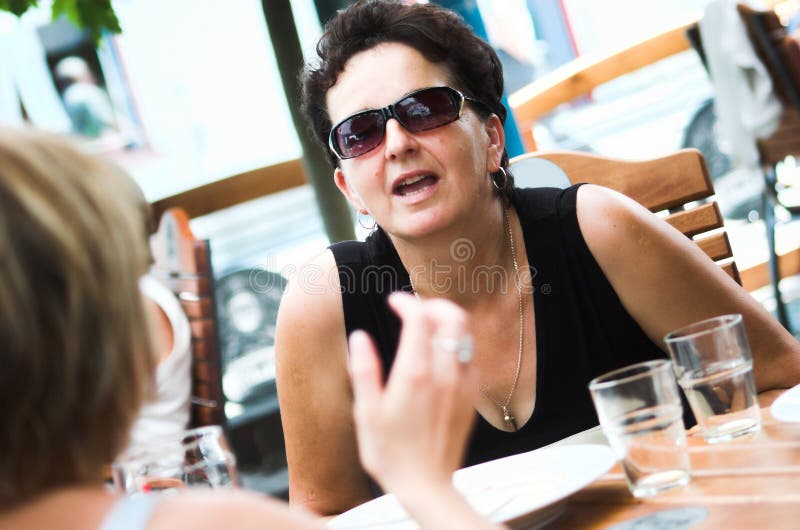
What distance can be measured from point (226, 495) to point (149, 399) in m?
0.15

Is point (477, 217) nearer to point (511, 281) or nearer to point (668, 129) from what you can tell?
point (511, 281)

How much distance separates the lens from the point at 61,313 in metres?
0.60

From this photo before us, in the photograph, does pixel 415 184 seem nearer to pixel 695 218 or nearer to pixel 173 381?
pixel 695 218

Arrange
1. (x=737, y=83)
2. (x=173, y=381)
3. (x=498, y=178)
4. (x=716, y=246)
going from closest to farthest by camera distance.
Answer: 1. (x=498, y=178)
2. (x=716, y=246)
3. (x=173, y=381)
4. (x=737, y=83)

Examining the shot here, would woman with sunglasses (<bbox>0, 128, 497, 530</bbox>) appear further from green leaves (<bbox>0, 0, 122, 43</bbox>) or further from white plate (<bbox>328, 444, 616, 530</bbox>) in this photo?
green leaves (<bbox>0, 0, 122, 43</bbox>)

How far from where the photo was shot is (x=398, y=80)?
5.72ft

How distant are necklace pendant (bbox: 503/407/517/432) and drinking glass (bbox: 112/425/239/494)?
0.79 meters

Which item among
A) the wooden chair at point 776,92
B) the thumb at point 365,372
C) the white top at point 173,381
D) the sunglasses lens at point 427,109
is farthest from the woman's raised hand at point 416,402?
the wooden chair at point 776,92

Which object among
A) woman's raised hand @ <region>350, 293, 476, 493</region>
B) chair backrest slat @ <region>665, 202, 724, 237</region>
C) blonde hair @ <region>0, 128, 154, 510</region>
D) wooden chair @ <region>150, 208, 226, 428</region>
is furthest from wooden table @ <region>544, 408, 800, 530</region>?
wooden chair @ <region>150, 208, 226, 428</region>

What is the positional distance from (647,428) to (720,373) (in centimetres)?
16

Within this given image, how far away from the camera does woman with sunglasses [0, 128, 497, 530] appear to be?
60 cm

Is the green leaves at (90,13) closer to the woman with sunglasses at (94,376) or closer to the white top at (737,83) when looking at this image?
the woman with sunglasses at (94,376)

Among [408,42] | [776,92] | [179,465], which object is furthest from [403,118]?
[776,92]

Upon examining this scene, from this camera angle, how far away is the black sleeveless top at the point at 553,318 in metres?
1.64
